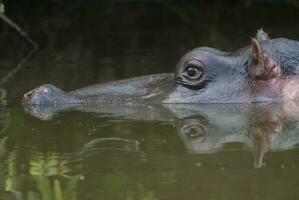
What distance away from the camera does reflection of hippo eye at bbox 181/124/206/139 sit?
5230 mm

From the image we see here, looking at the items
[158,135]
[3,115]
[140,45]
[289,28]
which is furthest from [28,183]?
[289,28]

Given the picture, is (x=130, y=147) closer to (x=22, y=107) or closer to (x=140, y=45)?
(x=22, y=107)

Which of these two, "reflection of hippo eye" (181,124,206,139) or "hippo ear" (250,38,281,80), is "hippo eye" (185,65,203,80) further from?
"reflection of hippo eye" (181,124,206,139)

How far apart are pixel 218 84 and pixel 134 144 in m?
1.70

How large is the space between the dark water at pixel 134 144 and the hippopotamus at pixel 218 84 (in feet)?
0.51

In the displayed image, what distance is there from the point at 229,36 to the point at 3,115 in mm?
5847

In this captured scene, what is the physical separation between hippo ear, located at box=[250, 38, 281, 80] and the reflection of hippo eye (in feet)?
3.17

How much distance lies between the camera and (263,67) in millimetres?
6355

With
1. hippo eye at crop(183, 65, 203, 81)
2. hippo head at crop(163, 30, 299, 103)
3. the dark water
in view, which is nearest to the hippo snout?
the dark water

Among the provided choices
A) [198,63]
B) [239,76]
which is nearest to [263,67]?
[239,76]

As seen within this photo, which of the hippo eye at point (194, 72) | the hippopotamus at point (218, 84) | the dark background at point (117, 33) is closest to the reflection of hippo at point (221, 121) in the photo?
the hippopotamus at point (218, 84)

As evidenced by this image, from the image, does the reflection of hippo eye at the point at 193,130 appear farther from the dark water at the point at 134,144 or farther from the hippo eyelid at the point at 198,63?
the hippo eyelid at the point at 198,63

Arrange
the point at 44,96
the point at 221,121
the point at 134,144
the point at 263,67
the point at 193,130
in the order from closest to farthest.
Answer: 1. the point at 134,144
2. the point at 193,130
3. the point at 221,121
4. the point at 263,67
5. the point at 44,96

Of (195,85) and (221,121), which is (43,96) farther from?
(221,121)
